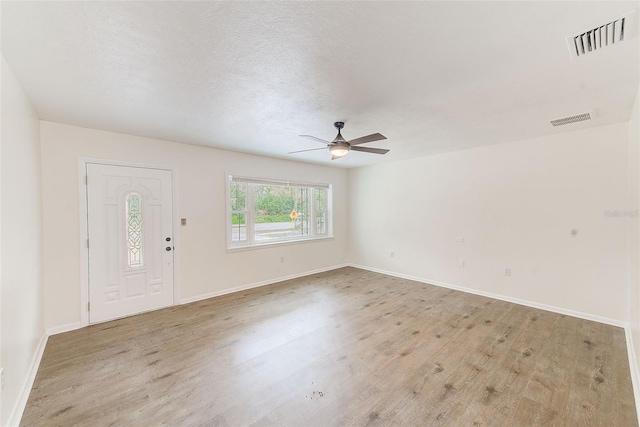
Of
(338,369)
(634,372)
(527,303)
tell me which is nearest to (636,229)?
(634,372)

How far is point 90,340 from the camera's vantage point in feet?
9.68

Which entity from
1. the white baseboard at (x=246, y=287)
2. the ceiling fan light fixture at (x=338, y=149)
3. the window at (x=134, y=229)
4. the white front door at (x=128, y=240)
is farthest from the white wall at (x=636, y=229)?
the window at (x=134, y=229)

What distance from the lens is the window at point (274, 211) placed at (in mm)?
4762

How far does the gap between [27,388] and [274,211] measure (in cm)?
381

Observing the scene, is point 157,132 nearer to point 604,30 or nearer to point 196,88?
point 196,88

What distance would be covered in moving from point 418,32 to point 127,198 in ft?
12.7

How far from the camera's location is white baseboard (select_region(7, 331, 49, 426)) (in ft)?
5.82

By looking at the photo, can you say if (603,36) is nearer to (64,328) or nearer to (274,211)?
(274,211)

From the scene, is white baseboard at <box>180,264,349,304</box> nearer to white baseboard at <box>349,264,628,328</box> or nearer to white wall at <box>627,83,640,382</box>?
white baseboard at <box>349,264,628,328</box>

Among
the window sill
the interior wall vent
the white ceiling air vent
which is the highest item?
the white ceiling air vent

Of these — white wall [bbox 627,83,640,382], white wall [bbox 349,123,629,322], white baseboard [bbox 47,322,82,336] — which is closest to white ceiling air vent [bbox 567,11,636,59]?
white wall [bbox 627,83,640,382]

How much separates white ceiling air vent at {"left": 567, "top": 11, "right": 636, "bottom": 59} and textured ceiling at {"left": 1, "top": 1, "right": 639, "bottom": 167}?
0.06 m

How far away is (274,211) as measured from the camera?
17.5 feet

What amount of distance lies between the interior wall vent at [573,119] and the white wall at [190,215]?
3954 millimetres
